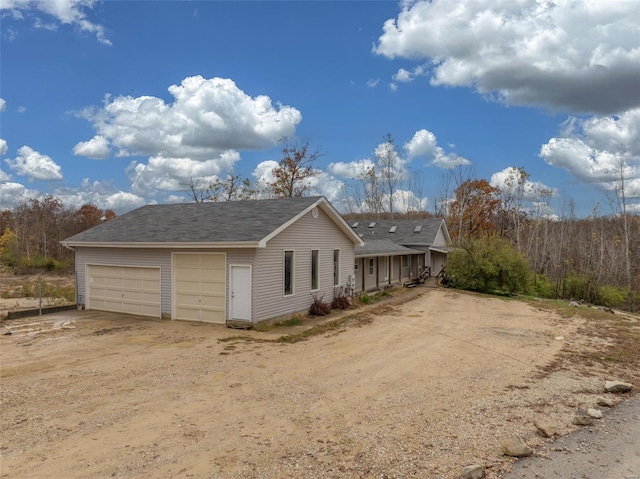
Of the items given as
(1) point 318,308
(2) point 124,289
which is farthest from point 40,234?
(1) point 318,308

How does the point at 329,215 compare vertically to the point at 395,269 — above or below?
above

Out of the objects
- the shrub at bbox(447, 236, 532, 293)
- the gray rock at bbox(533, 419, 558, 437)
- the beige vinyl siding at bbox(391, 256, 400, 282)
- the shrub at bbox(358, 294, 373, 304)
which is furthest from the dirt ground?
the beige vinyl siding at bbox(391, 256, 400, 282)

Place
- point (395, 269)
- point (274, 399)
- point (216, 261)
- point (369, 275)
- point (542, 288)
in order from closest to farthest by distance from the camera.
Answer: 1. point (274, 399)
2. point (216, 261)
3. point (369, 275)
4. point (395, 269)
5. point (542, 288)

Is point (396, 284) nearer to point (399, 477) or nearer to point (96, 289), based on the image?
point (96, 289)

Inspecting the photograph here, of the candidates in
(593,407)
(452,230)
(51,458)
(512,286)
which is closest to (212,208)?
(51,458)

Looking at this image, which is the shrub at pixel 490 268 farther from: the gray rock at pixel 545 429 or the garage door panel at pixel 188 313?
the gray rock at pixel 545 429

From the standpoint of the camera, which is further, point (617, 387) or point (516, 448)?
point (617, 387)

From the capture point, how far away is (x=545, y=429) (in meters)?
5.61

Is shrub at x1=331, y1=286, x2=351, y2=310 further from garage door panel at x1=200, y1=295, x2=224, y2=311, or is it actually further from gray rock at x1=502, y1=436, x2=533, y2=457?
gray rock at x1=502, y1=436, x2=533, y2=457

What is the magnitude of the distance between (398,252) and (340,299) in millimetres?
8510

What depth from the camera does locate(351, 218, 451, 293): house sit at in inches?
882

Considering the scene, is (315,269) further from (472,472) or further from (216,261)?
(472,472)

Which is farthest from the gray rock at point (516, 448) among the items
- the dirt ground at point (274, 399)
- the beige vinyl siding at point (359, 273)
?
the beige vinyl siding at point (359, 273)

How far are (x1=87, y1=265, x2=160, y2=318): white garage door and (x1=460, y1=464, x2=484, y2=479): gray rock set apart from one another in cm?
1213
